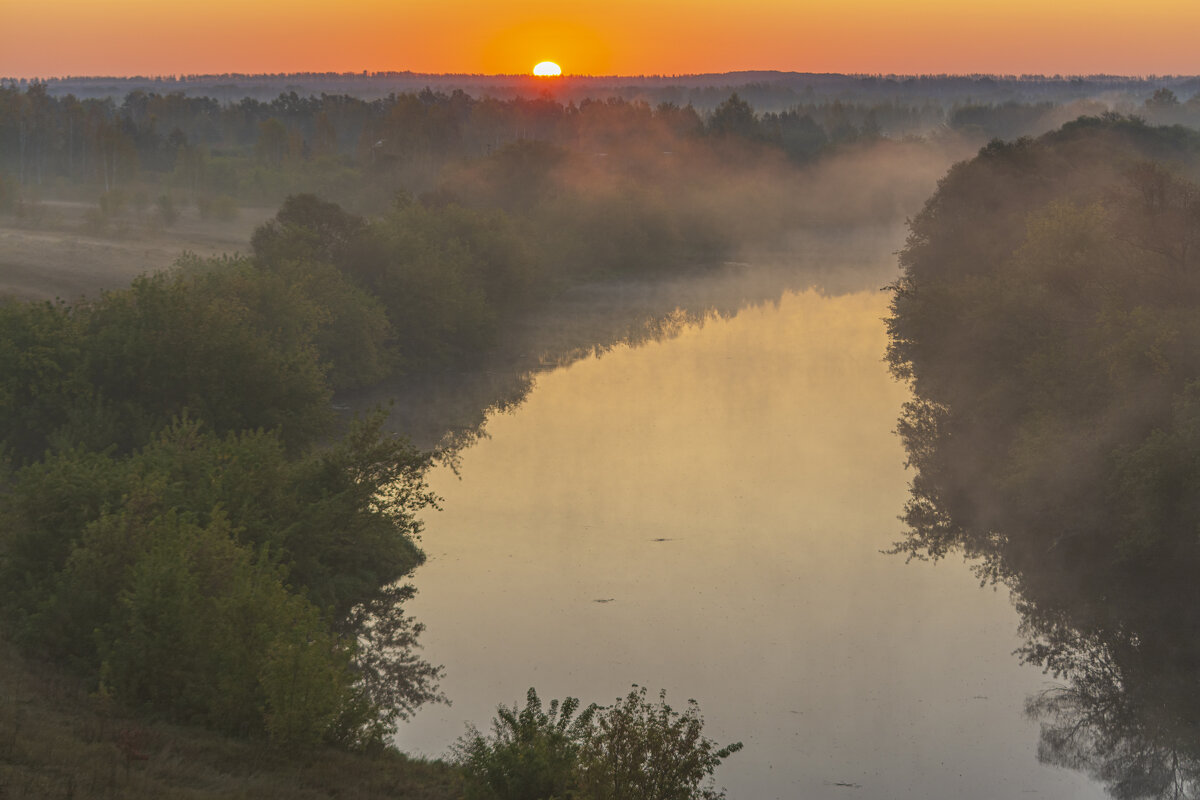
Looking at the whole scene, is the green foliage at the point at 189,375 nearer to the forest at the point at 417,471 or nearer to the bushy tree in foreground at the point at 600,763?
the forest at the point at 417,471

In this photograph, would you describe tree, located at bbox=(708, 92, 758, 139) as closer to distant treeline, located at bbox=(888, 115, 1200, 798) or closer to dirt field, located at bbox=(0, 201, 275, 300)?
dirt field, located at bbox=(0, 201, 275, 300)

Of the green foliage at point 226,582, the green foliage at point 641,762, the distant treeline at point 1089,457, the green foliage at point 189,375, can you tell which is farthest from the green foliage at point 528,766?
the green foliage at point 189,375

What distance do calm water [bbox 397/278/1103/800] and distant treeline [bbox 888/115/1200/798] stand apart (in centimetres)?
113

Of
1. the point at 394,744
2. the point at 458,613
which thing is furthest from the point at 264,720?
the point at 458,613

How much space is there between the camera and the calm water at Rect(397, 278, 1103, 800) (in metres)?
20.9

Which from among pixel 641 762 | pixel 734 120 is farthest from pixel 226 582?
pixel 734 120

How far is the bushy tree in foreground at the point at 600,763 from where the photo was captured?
46.9ft

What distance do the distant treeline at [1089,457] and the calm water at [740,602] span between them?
44.6 inches

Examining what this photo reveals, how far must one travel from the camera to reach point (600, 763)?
561 inches

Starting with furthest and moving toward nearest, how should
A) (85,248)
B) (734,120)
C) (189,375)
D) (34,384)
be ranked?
1. (734,120)
2. (85,248)
3. (189,375)
4. (34,384)

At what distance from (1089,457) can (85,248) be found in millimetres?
58275

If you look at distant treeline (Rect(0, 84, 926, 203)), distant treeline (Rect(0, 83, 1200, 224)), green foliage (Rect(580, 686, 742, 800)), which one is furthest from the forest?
distant treeline (Rect(0, 84, 926, 203))

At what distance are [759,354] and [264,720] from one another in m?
41.3

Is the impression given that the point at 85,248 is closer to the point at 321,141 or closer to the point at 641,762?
the point at 641,762
